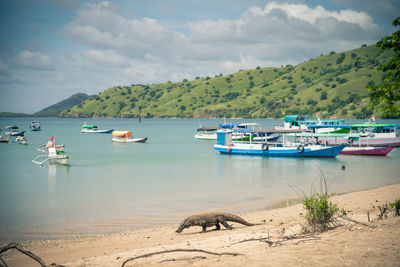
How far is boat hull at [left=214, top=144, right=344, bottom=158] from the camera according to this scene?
44.9 meters

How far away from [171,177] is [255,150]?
61.6 feet

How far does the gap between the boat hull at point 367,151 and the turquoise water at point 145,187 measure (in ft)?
3.52

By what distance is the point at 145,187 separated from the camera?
27.4 metres

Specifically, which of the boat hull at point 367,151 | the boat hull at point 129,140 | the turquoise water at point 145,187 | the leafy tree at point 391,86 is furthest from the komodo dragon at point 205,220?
the boat hull at point 129,140

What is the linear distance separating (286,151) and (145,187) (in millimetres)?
24324

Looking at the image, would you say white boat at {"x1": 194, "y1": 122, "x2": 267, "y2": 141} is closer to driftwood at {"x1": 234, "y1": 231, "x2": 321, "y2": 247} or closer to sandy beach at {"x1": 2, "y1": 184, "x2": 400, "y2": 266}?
sandy beach at {"x1": 2, "y1": 184, "x2": 400, "y2": 266}

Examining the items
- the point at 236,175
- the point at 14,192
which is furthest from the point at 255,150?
the point at 14,192

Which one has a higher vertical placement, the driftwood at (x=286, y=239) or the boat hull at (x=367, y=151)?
the driftwood at (x=286, y=239)

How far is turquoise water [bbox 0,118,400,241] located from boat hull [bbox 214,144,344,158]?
3.64ft

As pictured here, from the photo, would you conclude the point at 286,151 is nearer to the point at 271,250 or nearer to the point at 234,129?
the point at 234,129

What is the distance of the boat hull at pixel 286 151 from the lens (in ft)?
147

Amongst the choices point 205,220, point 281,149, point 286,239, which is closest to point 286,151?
point 281,149

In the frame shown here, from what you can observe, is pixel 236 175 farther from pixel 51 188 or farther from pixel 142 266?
pixel 142 266

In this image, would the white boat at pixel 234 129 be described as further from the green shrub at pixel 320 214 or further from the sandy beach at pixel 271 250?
the green shrub at pixel 320 214
